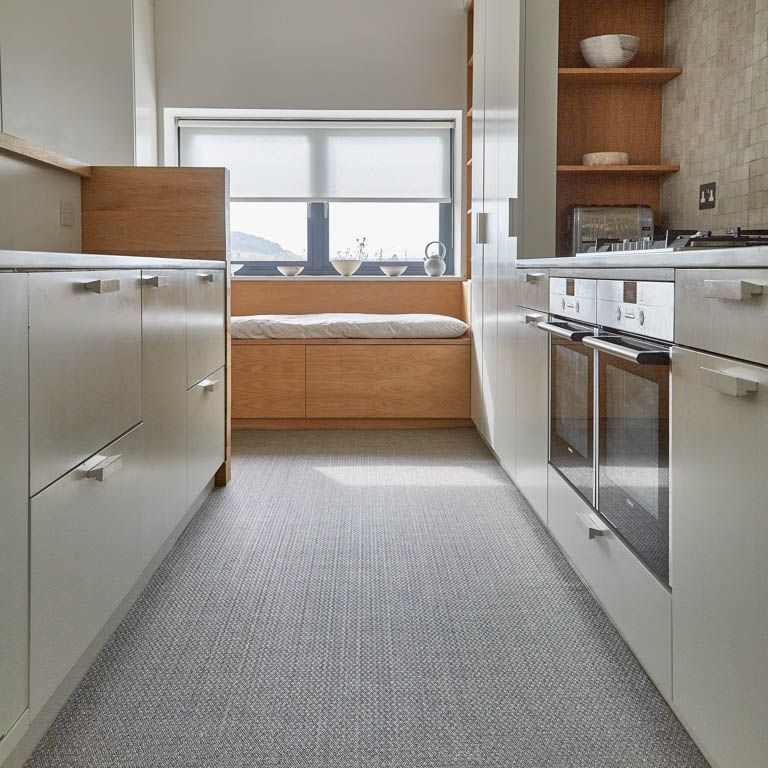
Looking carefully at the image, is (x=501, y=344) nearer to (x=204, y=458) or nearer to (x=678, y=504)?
(x=204, y=458)

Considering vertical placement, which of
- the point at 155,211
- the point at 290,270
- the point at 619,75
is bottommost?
the point at 290,270

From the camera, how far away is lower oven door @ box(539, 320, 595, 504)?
205 cm

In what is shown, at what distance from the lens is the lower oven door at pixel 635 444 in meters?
1.54

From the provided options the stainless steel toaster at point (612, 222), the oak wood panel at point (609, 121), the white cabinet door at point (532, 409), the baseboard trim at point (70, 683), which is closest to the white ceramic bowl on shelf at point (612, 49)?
the oak wood panel at point (609, 121)

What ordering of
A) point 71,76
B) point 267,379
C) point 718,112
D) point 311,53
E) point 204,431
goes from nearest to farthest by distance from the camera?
1. point 204,431
2. point 718,112
3. point 71,76
4. point 267,379
5. point 311,53

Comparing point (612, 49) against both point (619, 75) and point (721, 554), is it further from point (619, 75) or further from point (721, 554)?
point (721, 554)

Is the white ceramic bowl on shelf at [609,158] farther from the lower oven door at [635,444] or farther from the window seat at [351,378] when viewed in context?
the lower oven door at [635,444]

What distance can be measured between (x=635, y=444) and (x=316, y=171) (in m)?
4.07

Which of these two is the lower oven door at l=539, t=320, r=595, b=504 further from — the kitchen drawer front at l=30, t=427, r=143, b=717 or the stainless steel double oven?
the kitchen drawer front at l=30, t=427, r=143, b=717

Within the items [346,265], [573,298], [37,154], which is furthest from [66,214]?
[346,265]

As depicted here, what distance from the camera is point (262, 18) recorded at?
4.99 m

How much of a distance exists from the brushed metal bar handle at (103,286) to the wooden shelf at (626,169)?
88.0 inches

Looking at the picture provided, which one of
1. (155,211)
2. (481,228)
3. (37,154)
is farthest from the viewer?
(481,228)

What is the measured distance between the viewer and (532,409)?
9.09ft
